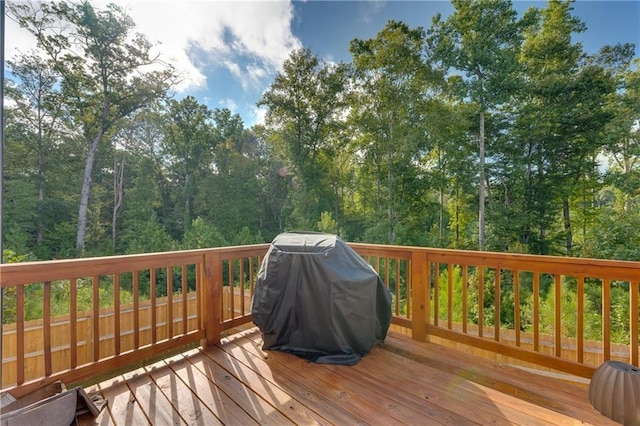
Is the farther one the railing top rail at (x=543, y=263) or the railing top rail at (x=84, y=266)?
the railing top rail at (x=543, y=263)

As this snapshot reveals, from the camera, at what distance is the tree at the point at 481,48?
31.2ft

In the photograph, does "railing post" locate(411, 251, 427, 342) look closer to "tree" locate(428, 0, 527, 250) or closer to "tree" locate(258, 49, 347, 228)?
"tree" locate(428, 0, 527, 250)

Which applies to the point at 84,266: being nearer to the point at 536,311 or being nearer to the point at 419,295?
the point at 419,295

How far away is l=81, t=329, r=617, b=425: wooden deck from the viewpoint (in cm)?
156

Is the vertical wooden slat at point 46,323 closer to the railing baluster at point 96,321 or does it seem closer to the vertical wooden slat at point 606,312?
the railing baluster at point 96,321

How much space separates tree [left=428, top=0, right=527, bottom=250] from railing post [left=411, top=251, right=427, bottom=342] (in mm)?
9014

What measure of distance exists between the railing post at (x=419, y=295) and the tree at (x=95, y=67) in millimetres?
13262

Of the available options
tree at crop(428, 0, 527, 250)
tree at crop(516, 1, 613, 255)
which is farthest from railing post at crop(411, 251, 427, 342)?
tree at crop(516, 1, 613, 255)

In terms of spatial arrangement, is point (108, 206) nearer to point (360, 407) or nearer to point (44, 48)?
point (44, 48)

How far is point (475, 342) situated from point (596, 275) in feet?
3.11

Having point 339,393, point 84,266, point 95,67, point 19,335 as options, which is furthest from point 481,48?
point 95,67

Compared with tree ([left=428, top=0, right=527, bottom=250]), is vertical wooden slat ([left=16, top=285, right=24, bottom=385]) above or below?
below

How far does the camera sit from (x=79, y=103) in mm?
11562

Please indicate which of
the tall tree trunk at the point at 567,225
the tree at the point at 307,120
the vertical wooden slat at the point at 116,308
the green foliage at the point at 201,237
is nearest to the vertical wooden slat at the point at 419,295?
the vertical wooden slat at the point at 116,308
